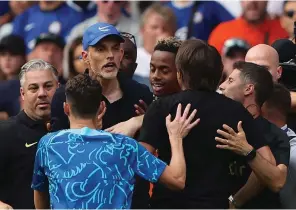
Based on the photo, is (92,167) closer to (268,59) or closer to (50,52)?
(268,59)

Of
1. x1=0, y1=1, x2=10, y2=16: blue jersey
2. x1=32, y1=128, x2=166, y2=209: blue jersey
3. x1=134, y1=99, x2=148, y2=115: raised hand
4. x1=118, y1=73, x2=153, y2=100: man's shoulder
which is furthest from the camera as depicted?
x1=0, y1=1, x2=10, y2=16: blue jersey

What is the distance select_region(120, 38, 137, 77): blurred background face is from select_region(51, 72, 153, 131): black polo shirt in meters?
0.79

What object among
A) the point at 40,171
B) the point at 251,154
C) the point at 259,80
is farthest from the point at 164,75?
the point at 40,171

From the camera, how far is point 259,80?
660cm

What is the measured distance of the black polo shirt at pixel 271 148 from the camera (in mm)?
6547

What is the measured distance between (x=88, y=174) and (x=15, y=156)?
1.19 metres

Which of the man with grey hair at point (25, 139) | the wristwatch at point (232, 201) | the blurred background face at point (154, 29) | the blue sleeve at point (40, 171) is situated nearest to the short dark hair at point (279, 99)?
the wristwatch at point (232, 201)

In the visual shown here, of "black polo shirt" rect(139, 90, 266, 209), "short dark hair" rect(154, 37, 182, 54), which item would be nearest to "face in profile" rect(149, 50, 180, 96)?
"short dark hair" rect(154, 37, 182, 54)

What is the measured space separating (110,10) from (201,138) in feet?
16.8

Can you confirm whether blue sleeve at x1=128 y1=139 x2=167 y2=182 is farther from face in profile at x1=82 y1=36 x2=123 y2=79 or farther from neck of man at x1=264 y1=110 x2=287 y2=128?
neck of man at x1=264 y1=110 x2=287 y2=128

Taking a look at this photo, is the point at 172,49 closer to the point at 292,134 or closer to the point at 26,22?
the point at 292,134

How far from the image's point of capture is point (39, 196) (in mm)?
6125

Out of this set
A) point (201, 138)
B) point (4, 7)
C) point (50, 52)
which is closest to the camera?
point (201, 138)

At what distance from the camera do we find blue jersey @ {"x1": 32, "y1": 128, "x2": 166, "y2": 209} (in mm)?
5719
